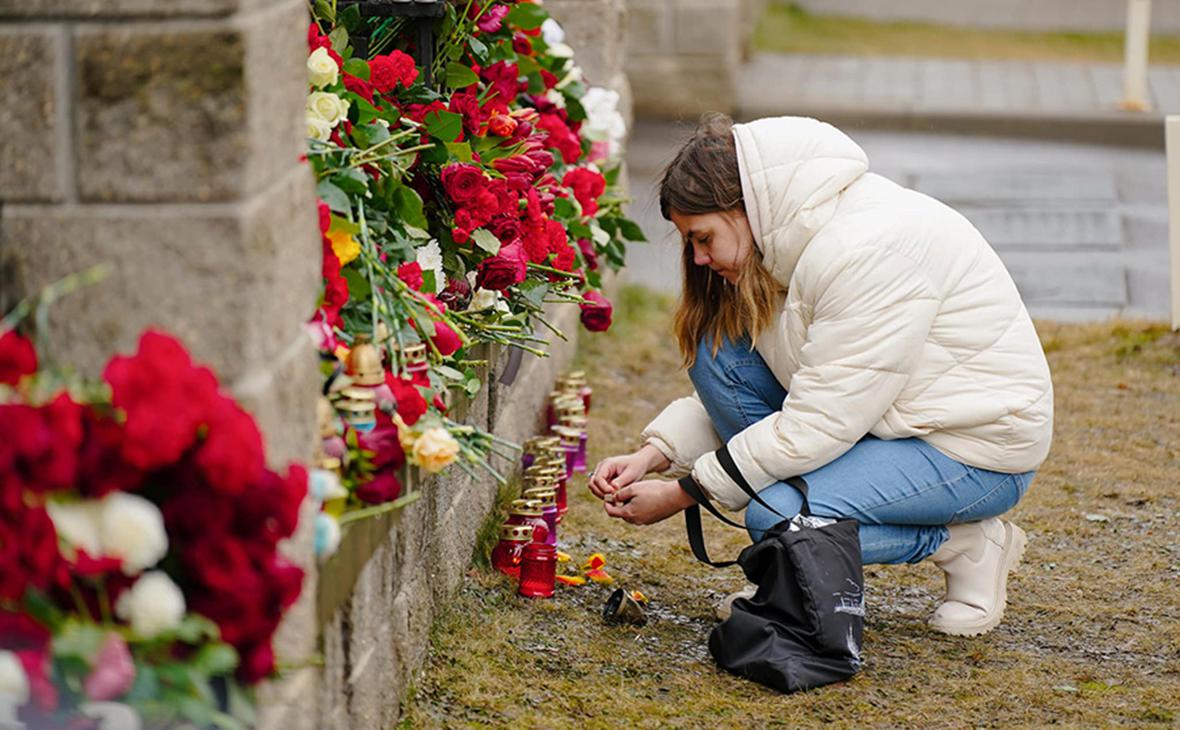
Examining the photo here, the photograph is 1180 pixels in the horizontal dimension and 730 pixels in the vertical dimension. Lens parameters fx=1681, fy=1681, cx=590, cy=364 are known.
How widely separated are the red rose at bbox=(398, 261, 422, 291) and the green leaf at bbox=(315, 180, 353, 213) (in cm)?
29

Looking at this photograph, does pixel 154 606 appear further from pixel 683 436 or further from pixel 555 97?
pixel 555 97

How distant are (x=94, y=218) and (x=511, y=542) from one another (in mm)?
1760

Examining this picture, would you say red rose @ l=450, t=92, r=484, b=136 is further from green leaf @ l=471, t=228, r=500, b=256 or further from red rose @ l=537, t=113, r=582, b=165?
red rose @ l=537, t=113, r=582, b=165

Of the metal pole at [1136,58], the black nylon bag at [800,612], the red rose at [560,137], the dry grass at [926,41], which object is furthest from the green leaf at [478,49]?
the dry grass at [926,41]

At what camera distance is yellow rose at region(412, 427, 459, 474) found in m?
2.53

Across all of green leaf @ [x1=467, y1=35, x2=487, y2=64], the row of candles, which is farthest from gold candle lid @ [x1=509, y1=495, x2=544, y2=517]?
green leaf @ [x1=467, y1=35, x2=487, y2=64]

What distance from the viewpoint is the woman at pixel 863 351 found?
310cm

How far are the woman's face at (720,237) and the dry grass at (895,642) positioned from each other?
744 millimetres

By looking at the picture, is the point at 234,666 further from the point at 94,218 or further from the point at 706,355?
the point at 706,355

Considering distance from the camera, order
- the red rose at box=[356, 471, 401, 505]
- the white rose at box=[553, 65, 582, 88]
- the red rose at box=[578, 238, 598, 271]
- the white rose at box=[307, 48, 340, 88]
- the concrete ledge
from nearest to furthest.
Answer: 1. the red rose at box=[356, 471, 401, 505]
2. the white rose at box=[307, 48, 340, 88]
3. the red rose at box=[578, 238, 598, 271]
4. the white rose at box=[553, 65, 582, 88]
5. the concrete ledge

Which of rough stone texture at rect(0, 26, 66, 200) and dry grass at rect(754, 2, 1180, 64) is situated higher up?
rough stone texture at rect(0, 26, 66, 200)

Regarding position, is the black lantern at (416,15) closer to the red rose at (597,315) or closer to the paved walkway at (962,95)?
the red rose at (597,315)

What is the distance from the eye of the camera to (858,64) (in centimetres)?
1154

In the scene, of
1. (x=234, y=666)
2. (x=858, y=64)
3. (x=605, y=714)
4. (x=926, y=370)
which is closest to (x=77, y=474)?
(x=234, y=666)
